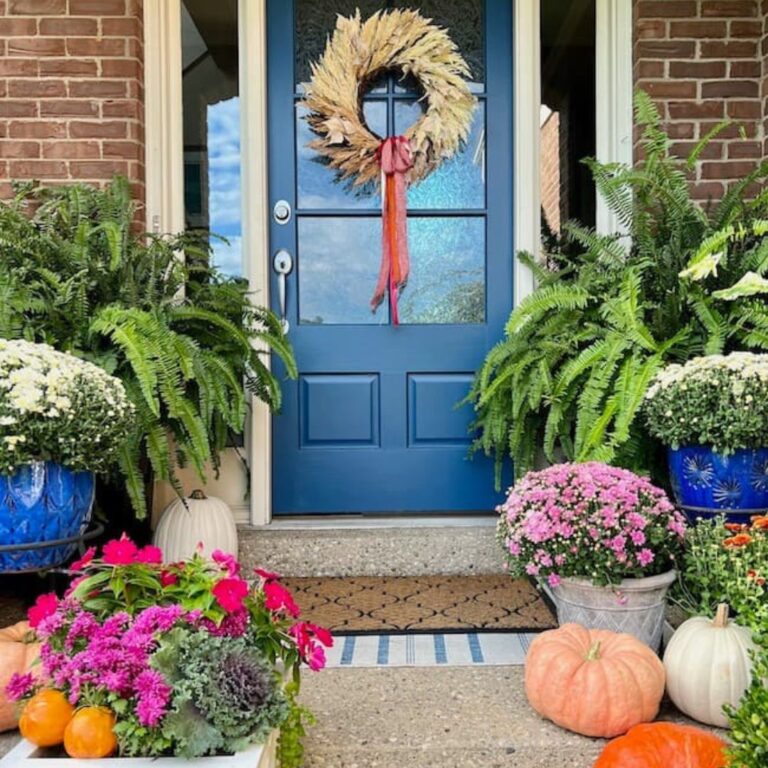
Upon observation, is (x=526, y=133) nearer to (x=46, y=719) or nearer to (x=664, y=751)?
(x=664, y=751)

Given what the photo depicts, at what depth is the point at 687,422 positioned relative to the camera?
78.0 inches

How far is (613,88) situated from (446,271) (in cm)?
95

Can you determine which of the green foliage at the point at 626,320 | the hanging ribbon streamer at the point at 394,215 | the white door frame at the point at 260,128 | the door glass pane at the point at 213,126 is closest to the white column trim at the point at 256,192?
the white door frame at the point at 260,128

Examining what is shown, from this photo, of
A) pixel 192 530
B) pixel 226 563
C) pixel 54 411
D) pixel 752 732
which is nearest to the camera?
pixel 752 732

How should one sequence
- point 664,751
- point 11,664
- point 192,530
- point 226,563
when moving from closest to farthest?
point 664,751 < point 226,563 < point 11,664 < point 192,530

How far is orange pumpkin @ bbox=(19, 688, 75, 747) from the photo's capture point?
1.19m

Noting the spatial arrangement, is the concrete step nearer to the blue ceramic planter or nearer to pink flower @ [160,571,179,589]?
the blue ceramic planter

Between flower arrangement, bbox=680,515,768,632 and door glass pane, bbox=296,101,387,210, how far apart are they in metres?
1.71

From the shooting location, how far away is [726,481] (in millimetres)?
2014

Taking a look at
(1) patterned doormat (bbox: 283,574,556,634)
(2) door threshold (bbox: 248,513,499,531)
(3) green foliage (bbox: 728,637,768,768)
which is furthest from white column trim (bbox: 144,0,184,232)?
(3) green foliage (bbox: 728,637,768,768)

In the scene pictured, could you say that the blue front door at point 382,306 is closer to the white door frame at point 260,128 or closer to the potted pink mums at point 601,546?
the white door frame at point 260,128

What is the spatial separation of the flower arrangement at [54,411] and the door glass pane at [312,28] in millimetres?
1593

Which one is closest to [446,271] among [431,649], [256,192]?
[256,192]

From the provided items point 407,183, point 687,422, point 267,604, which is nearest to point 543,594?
point 687,422
